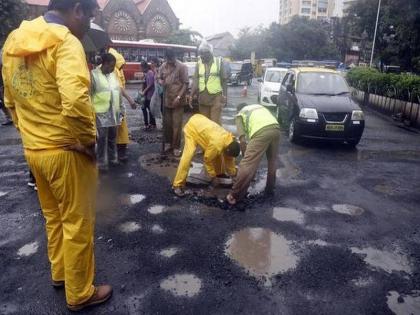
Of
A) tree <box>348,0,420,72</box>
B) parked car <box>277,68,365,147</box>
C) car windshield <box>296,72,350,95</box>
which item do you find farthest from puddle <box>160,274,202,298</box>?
tree <box>348,0,420,72</box>

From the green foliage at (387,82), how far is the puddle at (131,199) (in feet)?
33.6

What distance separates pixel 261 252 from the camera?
148 inches

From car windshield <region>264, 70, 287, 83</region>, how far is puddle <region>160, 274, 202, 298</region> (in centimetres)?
1189

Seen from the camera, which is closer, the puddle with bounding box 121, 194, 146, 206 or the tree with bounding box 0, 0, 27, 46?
the puddle with bounding box 121, 194, 146, 206

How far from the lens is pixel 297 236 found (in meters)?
4.12

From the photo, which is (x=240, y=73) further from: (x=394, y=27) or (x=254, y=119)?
(x=254, y=119)

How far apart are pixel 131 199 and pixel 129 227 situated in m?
0.90

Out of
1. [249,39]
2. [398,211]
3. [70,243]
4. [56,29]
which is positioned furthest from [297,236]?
[249,39]

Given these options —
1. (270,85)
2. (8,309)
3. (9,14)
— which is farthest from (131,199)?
(9,14)

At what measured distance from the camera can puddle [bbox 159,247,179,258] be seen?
3.63 m

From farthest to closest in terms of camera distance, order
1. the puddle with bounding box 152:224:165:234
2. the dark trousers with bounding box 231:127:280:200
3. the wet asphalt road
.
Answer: the dark trousers with bounding box 231:127:280:200
the puddle with bounding box 152:224:165:234
the wet asphalt road

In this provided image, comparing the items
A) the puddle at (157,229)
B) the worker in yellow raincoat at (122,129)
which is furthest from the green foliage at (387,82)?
the puddle at (157,229)

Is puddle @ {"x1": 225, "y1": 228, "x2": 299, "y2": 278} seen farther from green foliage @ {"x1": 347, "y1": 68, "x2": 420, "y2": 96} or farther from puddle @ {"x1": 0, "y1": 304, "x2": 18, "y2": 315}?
green foliage @ {"x1": 347, "y1": 68, "x2": 420, "y2": 96}

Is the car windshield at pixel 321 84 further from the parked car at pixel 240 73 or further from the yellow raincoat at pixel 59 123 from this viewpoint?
the parked car at pixel 240 73
